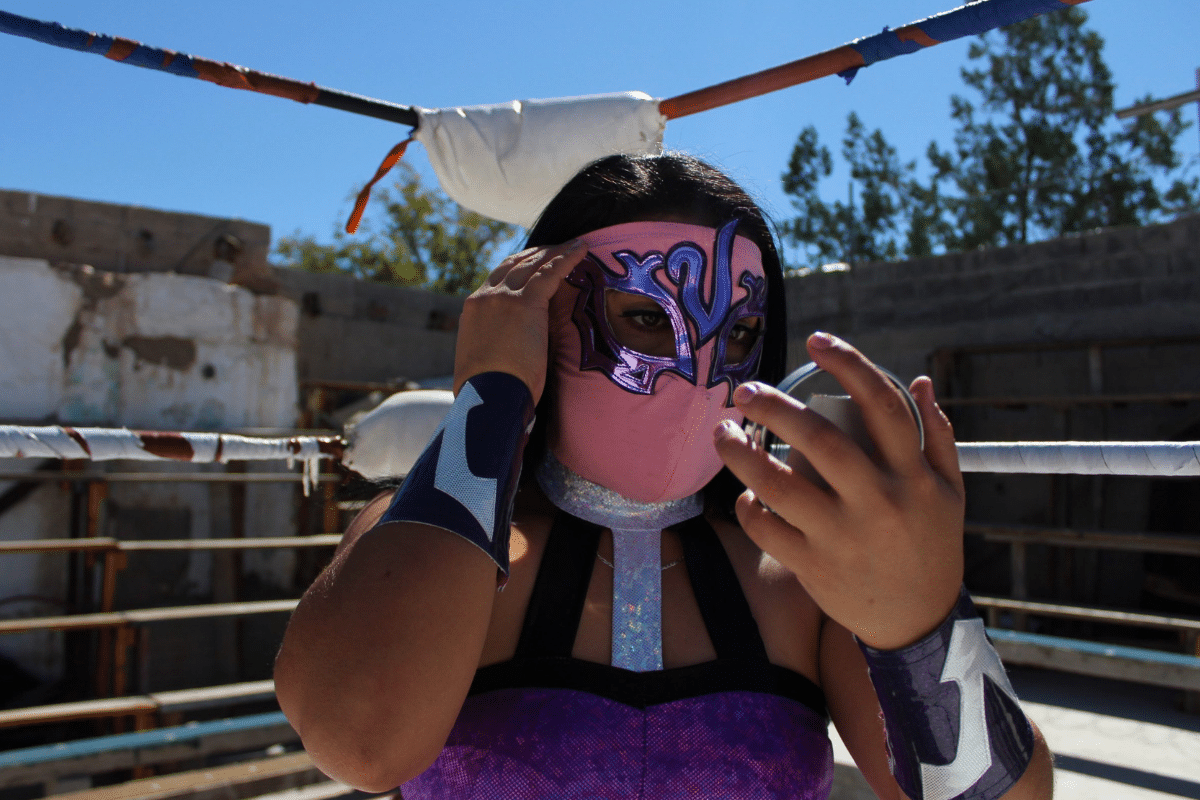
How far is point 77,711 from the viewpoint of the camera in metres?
3.81

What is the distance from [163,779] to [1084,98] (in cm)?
2083

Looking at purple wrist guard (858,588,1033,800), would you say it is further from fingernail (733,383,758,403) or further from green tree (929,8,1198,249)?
green tree (929,8,1198,249)

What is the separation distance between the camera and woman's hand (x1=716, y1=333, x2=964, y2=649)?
0.71m

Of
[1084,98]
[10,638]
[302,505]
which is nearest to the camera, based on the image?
[10,638]

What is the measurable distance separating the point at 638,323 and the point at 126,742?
128 inches

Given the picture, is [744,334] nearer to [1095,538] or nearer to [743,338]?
[743,338]

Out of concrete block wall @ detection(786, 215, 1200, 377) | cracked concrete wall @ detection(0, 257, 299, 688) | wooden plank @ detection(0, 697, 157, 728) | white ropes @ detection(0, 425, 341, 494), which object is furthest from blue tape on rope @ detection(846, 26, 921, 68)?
cracked concrete wall @ detection(0, 257, 299, 688)

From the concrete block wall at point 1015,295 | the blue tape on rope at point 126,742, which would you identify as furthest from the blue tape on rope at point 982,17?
the concrete block wall at point 1015,295

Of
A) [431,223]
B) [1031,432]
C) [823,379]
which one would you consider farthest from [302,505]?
[431,223]

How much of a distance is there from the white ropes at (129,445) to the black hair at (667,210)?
97 centimetres

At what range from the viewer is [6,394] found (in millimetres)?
6297

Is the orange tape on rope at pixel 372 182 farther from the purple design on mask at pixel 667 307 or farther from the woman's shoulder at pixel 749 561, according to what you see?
the woman's shoulder at pixel 749 561

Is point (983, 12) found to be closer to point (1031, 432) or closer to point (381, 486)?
point (381, 486)

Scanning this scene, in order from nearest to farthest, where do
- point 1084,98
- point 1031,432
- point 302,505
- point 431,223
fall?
point 1031,432
point 302,505
point 1084,98
point 431,223
